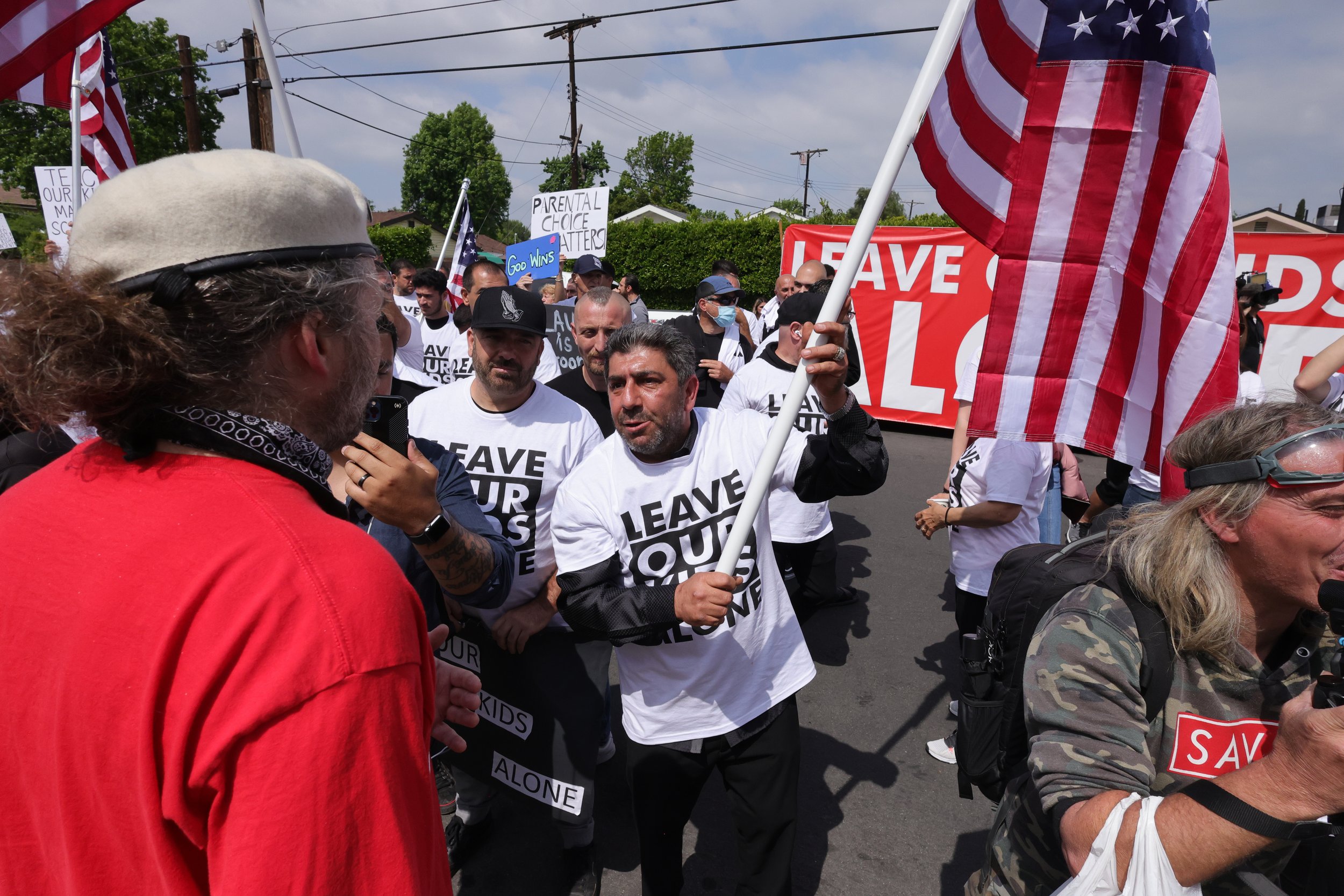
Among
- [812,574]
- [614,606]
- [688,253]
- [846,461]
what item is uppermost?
[688,253]

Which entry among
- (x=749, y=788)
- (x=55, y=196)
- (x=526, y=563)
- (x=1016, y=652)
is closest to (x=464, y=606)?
(x=526, y=563)

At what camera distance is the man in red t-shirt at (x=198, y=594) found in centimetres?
70

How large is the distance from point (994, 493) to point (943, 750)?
130 cm

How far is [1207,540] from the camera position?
4.89 feet

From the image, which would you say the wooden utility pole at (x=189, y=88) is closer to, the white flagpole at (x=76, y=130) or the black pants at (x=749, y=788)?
the white flagpole at (x=76, y=130)

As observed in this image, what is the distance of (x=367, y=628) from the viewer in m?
0.75

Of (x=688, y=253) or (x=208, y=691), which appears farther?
(x=688, y=253)

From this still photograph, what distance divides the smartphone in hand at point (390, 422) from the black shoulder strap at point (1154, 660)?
1.68 metres

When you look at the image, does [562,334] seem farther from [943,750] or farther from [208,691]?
[208,691]

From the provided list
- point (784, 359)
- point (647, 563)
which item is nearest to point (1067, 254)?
point (647, 563)

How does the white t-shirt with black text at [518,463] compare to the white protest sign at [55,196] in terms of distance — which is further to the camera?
the white protest sign at [55,196]

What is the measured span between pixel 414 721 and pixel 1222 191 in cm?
230

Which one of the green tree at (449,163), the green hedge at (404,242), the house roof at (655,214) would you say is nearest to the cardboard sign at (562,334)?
the green hedge at (404,242)

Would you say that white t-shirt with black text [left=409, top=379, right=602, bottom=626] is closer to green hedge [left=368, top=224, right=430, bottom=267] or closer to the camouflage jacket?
the camouflage jacket
